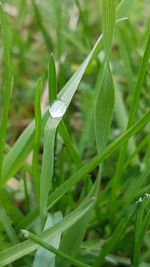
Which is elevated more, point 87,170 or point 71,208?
point 87,170

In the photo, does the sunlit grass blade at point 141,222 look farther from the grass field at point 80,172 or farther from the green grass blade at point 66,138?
the green grass blade at point 66,138

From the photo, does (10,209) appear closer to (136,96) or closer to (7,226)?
(7,226)

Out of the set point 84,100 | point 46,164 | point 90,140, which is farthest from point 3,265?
point 84,100

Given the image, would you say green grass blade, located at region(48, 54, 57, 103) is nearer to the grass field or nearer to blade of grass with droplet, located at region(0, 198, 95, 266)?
the grass field

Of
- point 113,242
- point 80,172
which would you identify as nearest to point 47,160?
point 80,172

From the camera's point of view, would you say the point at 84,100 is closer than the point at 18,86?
Yes

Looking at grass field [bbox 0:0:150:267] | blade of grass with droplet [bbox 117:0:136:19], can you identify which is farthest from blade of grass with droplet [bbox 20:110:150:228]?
blade of grass with droplet [bbox 117:0:136:19]

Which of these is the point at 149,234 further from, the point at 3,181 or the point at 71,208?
the point at 3,181

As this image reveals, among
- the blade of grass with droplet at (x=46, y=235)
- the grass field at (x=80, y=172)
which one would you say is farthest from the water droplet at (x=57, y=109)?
the blade of grass with droplet at (x=46, y=235)
